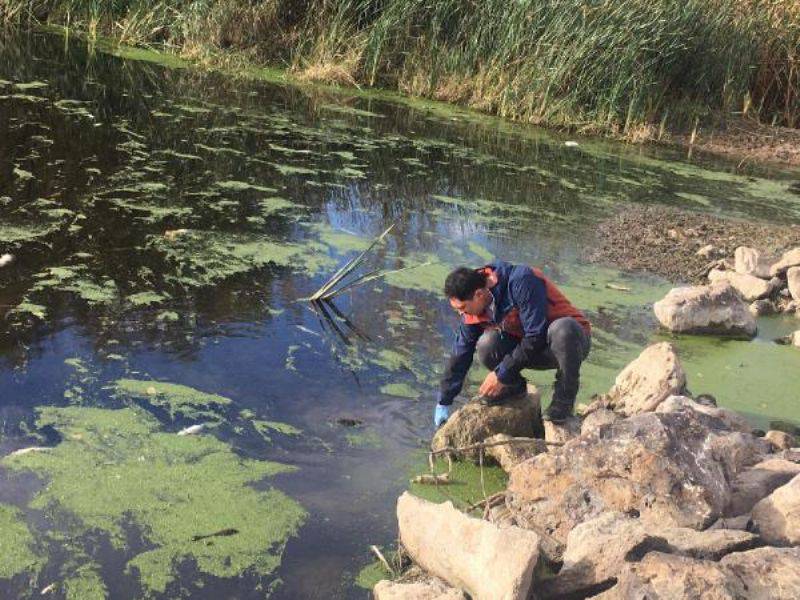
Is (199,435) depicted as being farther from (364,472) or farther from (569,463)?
(569,463)

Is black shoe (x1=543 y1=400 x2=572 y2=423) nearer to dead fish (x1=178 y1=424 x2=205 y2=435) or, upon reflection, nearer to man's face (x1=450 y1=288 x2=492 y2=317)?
man's face (x1=450 y1=288 x2=492 y2=317)

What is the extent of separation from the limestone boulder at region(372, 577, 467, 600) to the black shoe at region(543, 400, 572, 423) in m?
1.40

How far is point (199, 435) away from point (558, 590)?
182 centimetres

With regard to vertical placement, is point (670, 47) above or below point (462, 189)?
above

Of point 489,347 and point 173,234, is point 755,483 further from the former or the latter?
point 173,234

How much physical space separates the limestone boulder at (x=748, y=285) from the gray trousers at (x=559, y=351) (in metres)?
2.90

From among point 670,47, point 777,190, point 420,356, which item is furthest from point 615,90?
point 420,356

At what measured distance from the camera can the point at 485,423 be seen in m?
4.20

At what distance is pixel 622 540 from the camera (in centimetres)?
285

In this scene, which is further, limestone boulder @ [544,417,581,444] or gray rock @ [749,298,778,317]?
gray rock @ [749,298,778,317]

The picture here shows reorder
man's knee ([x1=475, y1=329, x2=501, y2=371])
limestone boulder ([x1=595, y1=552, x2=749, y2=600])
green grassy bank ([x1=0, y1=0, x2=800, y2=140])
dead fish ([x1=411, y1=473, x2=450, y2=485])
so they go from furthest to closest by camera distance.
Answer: green grassy bank ([x1=0, y1=0, x2=800, y2=140])
man's knee ([x1=475, y1=329, x2=501, y2=371])
dead fish ([x1=411, y1=473, x2=450, y2=485])
limestone boulder ([x1=595, y1=552, x2=749, y2=600])

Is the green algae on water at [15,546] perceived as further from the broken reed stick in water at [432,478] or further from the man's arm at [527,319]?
the man's arm at [527,319]

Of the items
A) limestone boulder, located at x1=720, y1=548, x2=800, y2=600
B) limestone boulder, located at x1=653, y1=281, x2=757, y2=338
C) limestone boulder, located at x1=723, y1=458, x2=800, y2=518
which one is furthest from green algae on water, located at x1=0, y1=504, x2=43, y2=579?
limestone boulder, located at x1=653, y1=281, x2=757, y2=338

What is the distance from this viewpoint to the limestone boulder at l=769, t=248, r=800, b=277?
7016 millimetres
